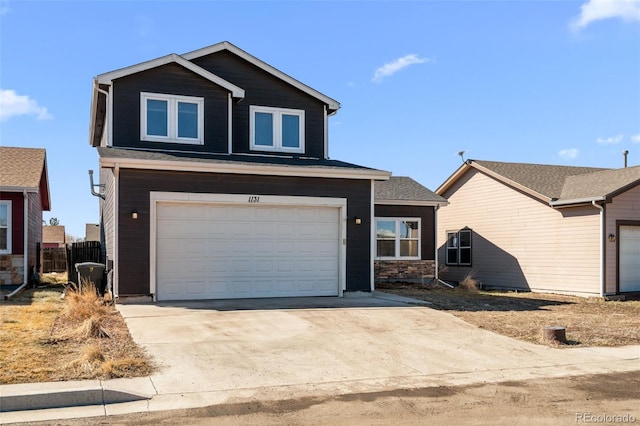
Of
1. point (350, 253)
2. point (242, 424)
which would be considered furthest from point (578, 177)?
point (242, 424)

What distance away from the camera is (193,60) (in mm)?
18406

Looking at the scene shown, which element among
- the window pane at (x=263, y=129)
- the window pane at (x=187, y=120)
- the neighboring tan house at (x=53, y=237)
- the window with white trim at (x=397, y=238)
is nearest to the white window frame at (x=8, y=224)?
the window pane at (x=187, y=120)

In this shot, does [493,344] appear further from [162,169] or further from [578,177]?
[578,177]

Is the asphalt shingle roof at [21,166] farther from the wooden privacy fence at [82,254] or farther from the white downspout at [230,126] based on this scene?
the white downspout at [230,126]

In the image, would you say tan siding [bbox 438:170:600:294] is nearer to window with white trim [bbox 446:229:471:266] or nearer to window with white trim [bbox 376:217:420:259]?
window with white trim [bbox 446:229:471:266]

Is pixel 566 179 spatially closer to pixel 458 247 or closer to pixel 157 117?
pixel 458 247

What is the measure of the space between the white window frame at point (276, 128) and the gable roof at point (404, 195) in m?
4.89

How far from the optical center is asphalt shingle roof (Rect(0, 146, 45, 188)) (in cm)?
1873

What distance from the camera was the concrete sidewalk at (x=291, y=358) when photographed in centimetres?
700

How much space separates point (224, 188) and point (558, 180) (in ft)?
47.9

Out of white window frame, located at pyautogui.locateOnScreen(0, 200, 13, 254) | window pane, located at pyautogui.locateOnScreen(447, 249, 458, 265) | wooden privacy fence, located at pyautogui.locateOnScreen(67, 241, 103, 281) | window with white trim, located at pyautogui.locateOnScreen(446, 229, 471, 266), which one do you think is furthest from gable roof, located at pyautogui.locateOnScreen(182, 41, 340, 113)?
window pane, located at pyautogui.locateOnScreen(447, 249, 458, 265)

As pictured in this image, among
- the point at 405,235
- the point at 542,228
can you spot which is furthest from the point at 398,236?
the point at 542,228

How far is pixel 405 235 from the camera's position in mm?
23281

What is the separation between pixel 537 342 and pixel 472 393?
3954mm
